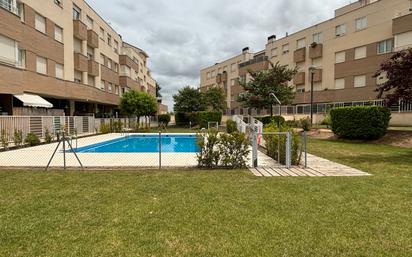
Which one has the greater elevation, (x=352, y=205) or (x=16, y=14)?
(x=16, y=14)

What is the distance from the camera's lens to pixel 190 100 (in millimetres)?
50000

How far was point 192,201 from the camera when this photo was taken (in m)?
6.06

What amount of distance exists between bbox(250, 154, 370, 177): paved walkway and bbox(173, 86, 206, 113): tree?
39.7 meters

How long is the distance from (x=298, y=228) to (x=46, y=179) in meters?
6.88

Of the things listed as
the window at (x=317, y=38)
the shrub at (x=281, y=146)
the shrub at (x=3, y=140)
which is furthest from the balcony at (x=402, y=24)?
the shrub at (x=3, y=140)

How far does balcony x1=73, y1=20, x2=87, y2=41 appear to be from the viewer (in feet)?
100

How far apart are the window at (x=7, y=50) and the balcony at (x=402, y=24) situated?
1342 inches

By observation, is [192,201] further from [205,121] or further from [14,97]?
[205,121]

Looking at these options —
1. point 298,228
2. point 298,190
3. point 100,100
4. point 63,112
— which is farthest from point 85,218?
point 100,100

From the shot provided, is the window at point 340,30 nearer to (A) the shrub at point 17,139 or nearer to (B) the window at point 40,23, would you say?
(B) the window at point 40,23

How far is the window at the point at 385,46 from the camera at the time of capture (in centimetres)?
3184

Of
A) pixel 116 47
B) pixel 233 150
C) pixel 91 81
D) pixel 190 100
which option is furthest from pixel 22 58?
pixel 190 100

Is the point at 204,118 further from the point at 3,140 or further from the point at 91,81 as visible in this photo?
the point at 3,140

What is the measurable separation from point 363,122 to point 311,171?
12.1 m
